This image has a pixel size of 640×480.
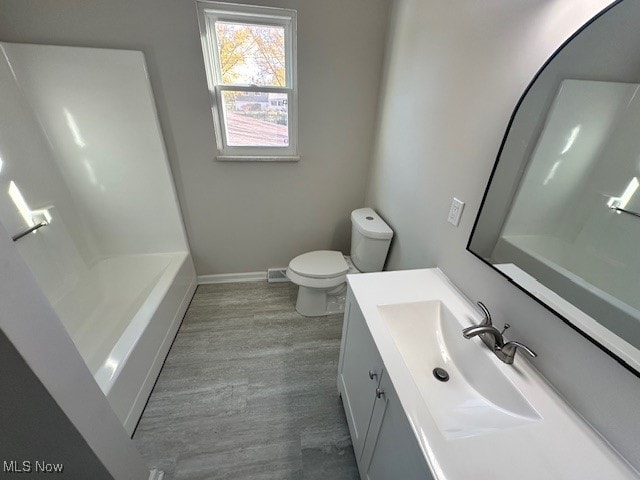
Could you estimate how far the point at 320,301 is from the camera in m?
1.97

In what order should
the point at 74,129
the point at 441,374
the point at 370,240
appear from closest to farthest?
1. the point at 441,374
2. the point at 74,129
3. the point at 370,240

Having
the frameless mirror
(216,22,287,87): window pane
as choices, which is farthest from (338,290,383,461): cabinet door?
(216,22,287,87): window pane

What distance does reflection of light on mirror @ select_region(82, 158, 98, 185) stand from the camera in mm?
1729

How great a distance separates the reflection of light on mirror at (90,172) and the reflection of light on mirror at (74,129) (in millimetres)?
105

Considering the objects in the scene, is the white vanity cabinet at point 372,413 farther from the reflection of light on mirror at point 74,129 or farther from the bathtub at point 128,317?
the reflection of light on mirror at point 74,129

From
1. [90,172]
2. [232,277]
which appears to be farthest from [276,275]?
[90,172]

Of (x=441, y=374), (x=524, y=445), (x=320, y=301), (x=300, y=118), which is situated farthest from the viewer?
(x=320, y=301)

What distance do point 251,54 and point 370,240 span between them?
1485mm

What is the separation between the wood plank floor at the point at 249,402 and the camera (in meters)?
1.18

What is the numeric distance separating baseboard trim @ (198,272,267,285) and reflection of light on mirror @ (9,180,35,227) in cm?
113

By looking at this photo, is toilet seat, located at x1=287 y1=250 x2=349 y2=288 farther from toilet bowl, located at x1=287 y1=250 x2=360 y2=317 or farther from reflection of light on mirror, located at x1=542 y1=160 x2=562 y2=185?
reflection of light on mirror, located at x1=542 y1=160 x2=562 y2=185

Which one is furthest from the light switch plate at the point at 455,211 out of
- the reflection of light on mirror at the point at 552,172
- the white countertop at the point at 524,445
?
the white countertop at the point at 524,445

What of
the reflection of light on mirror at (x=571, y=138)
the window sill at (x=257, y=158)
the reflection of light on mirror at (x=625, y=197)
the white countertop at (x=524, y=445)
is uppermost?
the reflection of light on mirror at (x=571, y=138)
